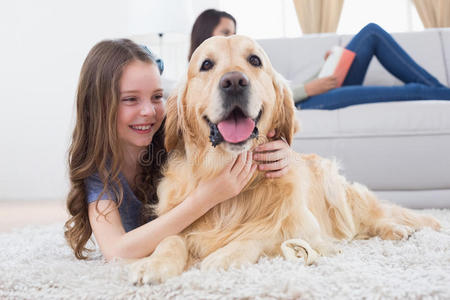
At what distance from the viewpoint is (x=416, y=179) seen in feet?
8.33

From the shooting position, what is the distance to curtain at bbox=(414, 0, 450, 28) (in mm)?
5520

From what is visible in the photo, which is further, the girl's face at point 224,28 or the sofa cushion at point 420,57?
the sofa cushion at point 420,57

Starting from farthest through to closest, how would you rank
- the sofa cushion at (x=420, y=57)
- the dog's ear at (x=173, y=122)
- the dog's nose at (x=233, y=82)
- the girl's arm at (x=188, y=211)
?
the sofa cushion at (x=420, y=57)
the dog's ear at (x=173, y=122)
the girl's arm at (x=188, y=211)
the dog's nose at (x=233, y=82)

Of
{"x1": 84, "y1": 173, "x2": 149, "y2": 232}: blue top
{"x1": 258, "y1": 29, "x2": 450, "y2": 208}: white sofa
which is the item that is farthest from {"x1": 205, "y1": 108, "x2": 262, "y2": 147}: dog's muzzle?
{"x1": 258, "y1": 29, "x2": 450, "y2": 208}: white sofa

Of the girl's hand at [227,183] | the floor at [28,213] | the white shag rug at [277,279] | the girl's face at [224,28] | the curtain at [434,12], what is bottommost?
the floor at [28,213]

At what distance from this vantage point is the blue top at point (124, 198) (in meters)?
1.56

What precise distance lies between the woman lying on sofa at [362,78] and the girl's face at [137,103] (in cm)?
142

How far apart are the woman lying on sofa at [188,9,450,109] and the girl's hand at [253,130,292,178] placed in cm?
141

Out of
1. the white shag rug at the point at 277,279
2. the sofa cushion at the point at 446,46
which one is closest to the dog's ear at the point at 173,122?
the white shag rug at the point at 277,279

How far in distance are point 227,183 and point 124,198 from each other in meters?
0.51

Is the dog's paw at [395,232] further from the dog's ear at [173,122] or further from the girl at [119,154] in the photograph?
the dog's ear at [173,122]

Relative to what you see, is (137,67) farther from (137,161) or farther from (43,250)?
(43,250)

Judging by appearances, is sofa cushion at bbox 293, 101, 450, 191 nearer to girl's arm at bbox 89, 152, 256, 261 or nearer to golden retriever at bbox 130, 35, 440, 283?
golden retriever at bbox 130, 35, 440, 283

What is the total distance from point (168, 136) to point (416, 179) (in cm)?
169
